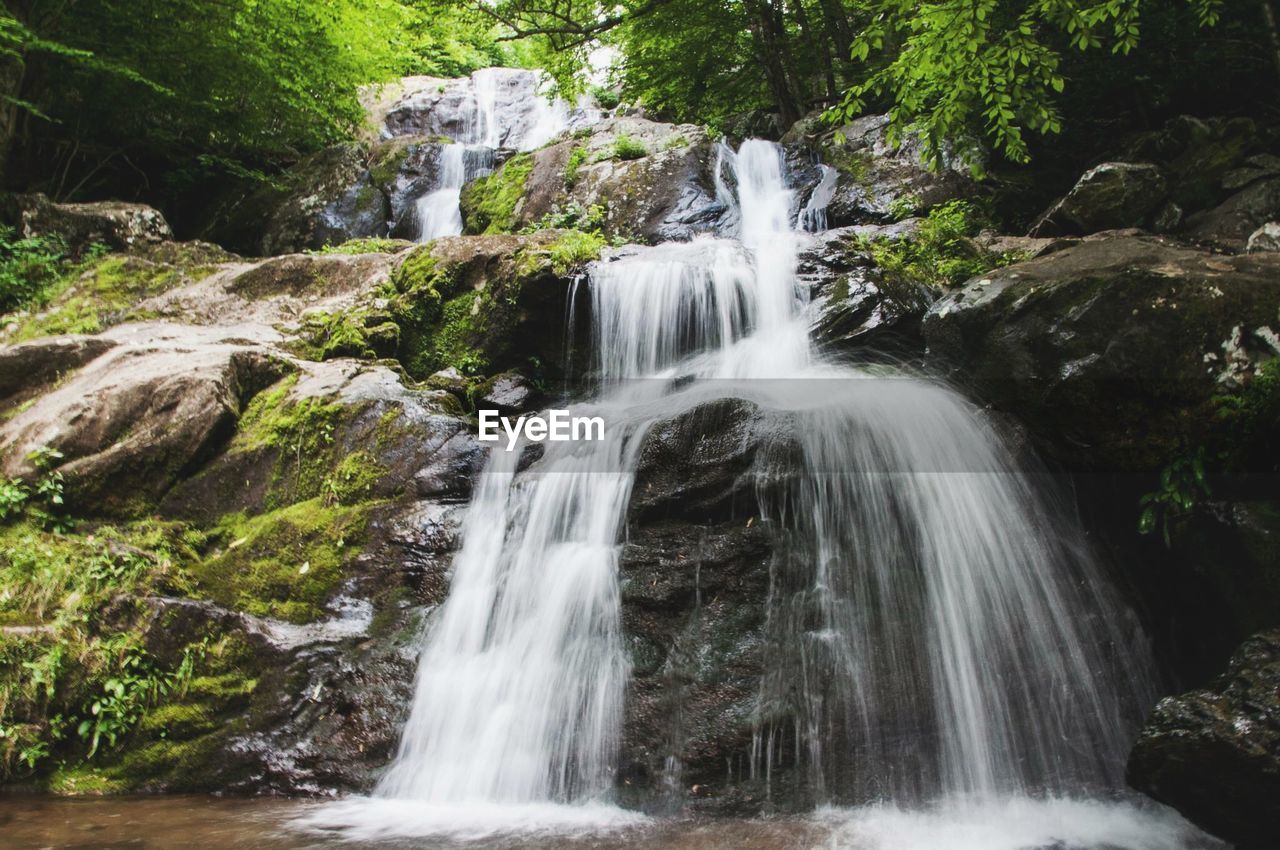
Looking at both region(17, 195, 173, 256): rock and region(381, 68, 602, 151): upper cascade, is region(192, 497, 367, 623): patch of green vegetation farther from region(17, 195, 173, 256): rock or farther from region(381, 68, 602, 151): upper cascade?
region(381, 68, 602, 151): upper cascade

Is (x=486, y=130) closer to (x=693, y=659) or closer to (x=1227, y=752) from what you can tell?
(x=693, y=659)

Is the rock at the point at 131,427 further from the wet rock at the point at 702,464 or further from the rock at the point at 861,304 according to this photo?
the rock at the point at 861,304

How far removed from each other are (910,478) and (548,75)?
1275 cm

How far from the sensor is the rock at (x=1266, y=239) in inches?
231

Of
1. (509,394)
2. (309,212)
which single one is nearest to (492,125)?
(309,212)

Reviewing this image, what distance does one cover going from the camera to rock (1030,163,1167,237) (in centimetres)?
749

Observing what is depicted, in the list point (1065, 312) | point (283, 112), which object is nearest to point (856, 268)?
point (1065, 312)

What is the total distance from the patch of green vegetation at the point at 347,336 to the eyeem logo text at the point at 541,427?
6.08 feet

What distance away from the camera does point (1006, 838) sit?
3176 mm

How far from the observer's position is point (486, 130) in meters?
17.5

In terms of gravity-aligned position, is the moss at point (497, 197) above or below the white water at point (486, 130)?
below

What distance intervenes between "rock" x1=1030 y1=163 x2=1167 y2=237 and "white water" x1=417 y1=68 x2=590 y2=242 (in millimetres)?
9879

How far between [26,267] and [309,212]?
4525 millimetres

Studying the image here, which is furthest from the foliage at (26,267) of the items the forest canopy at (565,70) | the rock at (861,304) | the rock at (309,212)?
the rock at (861,304)
